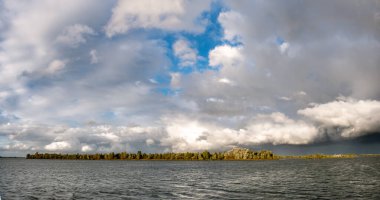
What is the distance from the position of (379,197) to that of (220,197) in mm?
29793

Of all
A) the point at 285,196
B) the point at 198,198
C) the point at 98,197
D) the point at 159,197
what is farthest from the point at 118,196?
the point at 285,196

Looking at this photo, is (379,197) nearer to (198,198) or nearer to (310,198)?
(310,198)

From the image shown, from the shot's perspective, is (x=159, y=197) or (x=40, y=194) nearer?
(x=159, y=197)

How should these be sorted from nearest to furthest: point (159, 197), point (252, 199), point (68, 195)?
1. point (252, 199)
2. point (159, 197)
3. point (68, 195)

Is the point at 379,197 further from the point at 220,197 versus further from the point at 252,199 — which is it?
the point at 220,197

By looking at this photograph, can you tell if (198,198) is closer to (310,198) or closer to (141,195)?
(141,195)

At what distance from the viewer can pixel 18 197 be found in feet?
221

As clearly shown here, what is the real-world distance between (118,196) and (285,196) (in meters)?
33.9

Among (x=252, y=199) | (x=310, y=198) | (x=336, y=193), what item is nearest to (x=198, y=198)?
(x=252, y=199)

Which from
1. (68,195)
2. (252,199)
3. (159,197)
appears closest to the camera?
(252,199)

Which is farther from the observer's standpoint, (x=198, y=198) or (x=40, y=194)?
(x=40, y=194)

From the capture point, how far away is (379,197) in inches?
2399

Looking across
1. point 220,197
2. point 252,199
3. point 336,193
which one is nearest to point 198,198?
point 220,197

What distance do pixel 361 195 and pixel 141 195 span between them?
145 feet
